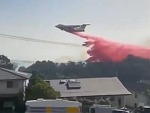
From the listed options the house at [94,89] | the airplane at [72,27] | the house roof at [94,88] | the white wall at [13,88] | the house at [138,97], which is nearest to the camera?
the airplane at [72,27]

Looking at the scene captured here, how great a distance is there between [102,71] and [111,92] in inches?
1968

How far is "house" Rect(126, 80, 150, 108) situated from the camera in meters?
67.6

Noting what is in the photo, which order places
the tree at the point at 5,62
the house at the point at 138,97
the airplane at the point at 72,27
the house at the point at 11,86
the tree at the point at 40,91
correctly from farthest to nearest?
the tree at the point at 5,62 < the house at the point at 138,97 < the house at the point at 11,86 < the airplane at the point at 72,27 < the tree at the point at 40,91

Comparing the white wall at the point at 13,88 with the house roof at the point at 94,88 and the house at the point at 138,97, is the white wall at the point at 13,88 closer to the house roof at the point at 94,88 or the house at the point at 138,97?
the house roof at the point at 94,88

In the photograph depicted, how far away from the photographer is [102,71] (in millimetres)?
105500

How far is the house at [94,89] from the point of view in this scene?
54250 millimetres

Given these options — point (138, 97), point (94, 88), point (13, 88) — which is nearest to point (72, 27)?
point (13, 88)

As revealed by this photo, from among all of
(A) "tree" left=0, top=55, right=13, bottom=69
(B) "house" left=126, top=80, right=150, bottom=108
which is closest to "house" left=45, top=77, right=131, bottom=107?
(B) "house" left=126, top=80, right=150, bottom=108

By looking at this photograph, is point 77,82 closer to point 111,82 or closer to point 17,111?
point 111,82

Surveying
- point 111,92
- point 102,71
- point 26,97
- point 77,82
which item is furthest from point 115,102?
point 102,71

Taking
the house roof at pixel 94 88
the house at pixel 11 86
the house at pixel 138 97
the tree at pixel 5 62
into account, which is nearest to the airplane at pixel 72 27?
the house at pixel 11 86

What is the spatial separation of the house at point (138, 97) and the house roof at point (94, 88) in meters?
8.28

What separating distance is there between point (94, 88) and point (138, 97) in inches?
717

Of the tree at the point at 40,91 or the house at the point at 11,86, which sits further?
the house at the point at 11,86
